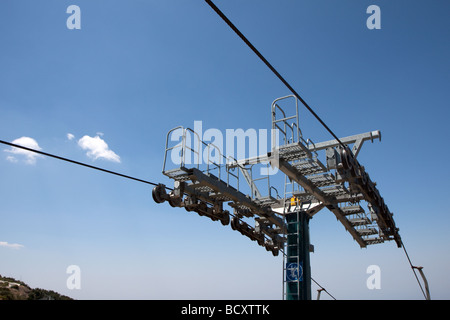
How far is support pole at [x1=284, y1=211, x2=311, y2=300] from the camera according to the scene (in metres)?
13.3

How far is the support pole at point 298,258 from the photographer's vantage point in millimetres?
13328

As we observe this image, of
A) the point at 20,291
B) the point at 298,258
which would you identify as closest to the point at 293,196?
the point at 298,258

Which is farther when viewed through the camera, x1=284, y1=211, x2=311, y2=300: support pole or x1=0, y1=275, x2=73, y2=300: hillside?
x1=0, y1=275, x2=73, y2=300: hillside

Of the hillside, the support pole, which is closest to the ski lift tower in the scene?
the support pole

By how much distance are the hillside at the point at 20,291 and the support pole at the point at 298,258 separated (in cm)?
2755

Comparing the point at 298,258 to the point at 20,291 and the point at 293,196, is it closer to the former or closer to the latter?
the point at 293,196

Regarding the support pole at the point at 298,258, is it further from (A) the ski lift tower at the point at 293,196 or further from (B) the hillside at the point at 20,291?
(B) the hillside at the point at 20,291

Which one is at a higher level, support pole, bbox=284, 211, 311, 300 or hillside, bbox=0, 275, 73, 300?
support pole, bbox=284, 211, 311, 300

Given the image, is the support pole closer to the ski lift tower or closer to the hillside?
the ski lift tower

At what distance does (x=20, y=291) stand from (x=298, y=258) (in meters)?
31.6

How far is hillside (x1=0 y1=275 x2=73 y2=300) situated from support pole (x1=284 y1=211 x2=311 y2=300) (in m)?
27.6

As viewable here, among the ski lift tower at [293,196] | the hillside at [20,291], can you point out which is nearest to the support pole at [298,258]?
the ski lift tower at [293,196]
